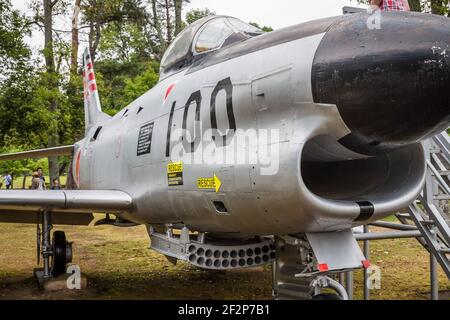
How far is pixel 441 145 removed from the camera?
5.20 metres

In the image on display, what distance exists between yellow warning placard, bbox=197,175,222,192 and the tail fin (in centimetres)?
502

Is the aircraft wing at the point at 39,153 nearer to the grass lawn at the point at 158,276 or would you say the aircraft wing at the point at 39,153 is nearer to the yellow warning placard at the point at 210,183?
the grass lawn at the point at 158,276

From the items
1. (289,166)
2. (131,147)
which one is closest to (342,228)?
(289,166)

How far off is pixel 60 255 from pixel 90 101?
12.6 feet

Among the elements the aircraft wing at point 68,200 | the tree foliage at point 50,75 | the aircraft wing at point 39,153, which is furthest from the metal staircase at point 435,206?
the tree foliage at point 50,75

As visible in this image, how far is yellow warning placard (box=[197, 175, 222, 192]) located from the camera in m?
3.96

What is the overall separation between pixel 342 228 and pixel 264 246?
1.24m

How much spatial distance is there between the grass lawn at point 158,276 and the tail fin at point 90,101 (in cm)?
280

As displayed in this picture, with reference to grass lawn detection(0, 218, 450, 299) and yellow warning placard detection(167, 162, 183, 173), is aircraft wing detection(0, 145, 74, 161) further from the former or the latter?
yellow warning placard detection(167, 162, 183, 173)

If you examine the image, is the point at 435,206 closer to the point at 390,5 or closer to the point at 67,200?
the point at 390,5

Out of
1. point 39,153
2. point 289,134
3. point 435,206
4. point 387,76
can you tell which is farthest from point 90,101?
point 387,76

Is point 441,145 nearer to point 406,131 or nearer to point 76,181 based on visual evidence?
point 406,131

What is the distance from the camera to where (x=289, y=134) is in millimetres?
3379

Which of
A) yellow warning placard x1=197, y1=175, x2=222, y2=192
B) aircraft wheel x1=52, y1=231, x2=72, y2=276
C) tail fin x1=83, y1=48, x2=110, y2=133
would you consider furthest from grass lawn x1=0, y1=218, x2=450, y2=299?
yellow warning placard x1=197, y1=175, x2=222, y2=192
